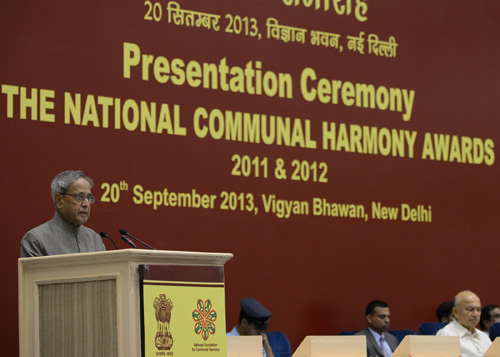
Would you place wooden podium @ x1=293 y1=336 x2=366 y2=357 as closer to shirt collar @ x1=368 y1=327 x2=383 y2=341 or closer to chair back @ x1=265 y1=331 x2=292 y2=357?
chair back @ x1=265 y1=331 x2=292 y2=357

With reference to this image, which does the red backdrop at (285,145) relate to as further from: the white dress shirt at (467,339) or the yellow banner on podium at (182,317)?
the yellow banner on podium at (182,317)

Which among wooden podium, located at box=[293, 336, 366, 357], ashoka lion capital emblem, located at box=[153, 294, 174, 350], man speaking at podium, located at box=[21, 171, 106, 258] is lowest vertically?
wooden podium, located at box=[293, 336, 366, 357]

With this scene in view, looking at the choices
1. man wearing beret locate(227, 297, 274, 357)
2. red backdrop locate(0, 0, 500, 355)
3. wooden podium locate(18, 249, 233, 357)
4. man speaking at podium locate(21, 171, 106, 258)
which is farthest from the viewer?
man wearing beret locate(227, 297, 274, 357)

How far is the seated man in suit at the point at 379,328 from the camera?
19.5 feet

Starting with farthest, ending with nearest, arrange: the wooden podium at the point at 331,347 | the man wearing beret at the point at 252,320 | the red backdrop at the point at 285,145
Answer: the man wearing beret at the point at 252,320, the red backdrop at the point at 285,145, the wooden podium at the point at 331,347

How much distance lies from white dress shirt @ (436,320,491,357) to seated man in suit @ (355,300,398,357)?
13.2 inches

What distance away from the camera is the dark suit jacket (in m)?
5.81

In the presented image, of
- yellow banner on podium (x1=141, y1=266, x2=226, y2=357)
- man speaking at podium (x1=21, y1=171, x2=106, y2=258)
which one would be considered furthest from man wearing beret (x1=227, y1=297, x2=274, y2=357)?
yellow banner on podium (x1=141, y1=266, x2=226, y2=357)

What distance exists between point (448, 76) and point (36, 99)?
129 inches

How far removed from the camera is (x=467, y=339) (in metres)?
5.98

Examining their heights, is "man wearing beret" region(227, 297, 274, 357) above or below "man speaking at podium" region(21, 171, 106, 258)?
below

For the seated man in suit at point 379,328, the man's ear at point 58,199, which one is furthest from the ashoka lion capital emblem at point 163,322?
the seated man in suit at point 379,328

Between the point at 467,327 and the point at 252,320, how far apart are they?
1.53 metres

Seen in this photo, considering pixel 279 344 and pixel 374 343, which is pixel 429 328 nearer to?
pixel 374 343
